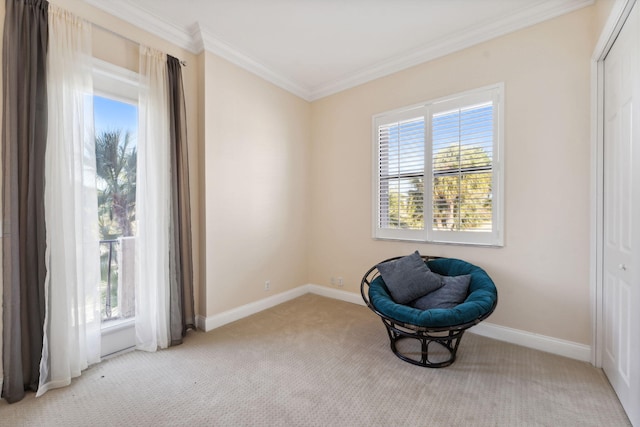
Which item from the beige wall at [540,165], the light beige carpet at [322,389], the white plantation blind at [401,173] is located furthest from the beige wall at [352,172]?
the light beige carpet at [322,389]

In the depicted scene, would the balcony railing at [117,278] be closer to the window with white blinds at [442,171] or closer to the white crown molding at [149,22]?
the white crown molding at [149,22]

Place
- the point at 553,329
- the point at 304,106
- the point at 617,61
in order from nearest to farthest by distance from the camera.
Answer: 1. the point at 617,61
2. the point at 553,329
3. the point at 304,106

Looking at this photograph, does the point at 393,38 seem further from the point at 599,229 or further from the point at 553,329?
the point at 553,329

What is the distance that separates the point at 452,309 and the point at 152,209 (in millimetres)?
2612

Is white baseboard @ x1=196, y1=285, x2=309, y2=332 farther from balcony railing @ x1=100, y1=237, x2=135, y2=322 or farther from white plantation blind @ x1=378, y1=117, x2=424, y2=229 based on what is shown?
white plantation blind @ x1=378, y1=117, x2=424, y2=229

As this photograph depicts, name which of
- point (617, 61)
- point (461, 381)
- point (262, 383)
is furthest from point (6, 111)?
point (617, 61)

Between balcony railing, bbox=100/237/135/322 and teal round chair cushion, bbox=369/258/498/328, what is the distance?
223 centimetres

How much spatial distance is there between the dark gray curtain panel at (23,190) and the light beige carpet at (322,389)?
0.32 m

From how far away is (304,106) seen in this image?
408 cm

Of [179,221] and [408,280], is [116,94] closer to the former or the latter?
[179,221]

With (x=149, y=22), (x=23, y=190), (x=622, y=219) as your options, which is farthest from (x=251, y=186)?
(x=622, y=219)

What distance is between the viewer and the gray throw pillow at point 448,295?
2.35 m

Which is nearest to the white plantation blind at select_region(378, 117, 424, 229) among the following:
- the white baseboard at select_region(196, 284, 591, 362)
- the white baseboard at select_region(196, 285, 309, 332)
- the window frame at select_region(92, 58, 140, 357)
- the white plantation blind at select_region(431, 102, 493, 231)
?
the white plantation blind at select_region(431, 102, 493, 231)

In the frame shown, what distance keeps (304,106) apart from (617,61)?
3185mm
